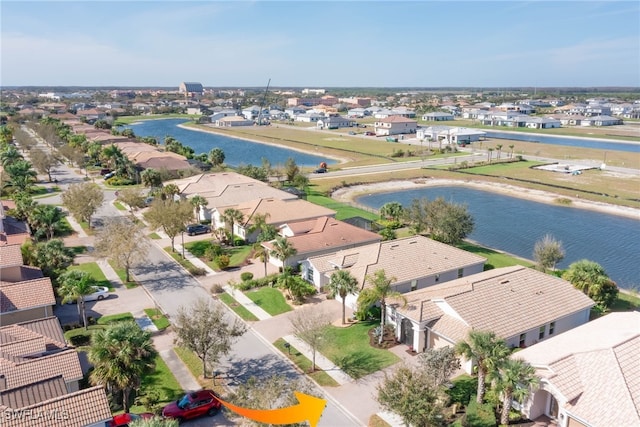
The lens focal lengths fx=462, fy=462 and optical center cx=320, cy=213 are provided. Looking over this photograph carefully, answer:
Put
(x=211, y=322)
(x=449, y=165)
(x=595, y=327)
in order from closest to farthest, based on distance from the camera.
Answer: (x=211, y=322)
(x=595, y=327)
(x=449, y=165)

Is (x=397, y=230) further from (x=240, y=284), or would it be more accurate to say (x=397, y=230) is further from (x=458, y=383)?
(x=458, y=383)

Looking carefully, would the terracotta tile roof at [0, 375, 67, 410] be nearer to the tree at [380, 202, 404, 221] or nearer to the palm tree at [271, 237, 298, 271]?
the palm tree at [271, 237, 298, 271]

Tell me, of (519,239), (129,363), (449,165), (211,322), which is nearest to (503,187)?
(449,165)

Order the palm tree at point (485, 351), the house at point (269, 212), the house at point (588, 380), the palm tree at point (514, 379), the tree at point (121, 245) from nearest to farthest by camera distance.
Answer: the house at point (588, 380) → the palm tree at point (514, 379) → the palm tree at point (485, 351) → the tree at point (121, 245) → the house at point (269, 212)

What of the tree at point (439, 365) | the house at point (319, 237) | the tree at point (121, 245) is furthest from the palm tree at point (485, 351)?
the tree at point (121, 245)

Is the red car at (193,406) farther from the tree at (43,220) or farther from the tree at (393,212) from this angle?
the tree at (393,212)

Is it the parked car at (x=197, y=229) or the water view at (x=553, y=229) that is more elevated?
the parked car at (x=197, y=229)

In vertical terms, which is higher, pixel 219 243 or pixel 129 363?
pixel 129 363
